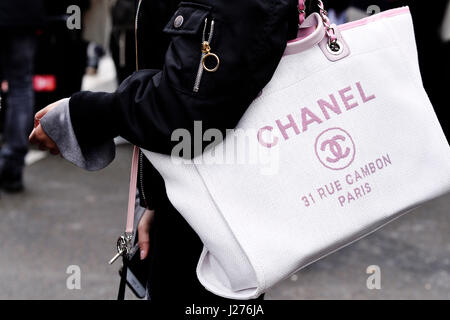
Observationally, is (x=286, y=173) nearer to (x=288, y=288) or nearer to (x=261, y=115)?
(x=261, y=115)

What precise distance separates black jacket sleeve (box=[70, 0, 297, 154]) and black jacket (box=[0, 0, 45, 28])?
3.54 meters

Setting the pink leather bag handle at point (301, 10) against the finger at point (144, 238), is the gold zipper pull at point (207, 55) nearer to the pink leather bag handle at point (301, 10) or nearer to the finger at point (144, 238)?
the pink leather bag handle at point (301, 10)

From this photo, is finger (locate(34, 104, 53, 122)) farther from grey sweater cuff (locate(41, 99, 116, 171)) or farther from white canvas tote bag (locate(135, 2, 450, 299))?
Answer: white canvas tote bag (locate(135, 2, 450, 299))

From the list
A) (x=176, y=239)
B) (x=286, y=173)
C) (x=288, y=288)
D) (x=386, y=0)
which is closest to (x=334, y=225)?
(x=286, y=173)

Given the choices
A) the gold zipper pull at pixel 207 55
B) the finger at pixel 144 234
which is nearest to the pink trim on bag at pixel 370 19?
the gold zipper pull at pixel 207 55

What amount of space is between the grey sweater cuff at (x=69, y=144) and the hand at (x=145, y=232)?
0.94 ft

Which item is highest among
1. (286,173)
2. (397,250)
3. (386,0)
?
(286,173)

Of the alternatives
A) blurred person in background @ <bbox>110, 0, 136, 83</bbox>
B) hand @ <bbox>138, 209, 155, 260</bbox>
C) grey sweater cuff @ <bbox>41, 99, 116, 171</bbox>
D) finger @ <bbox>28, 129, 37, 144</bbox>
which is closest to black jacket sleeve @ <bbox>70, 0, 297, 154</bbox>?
grey sweater cuff @ <bbox>41, 99, 116, 171</bbox>

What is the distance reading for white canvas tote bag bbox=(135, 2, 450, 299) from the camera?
1483 mm

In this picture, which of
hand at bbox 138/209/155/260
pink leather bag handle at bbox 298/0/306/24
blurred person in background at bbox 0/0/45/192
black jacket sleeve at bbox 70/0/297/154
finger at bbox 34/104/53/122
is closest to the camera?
black jacket sleeve at bbox 70/0/297/154

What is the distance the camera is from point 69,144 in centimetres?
159

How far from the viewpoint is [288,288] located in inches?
148

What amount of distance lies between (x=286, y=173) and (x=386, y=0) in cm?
358
